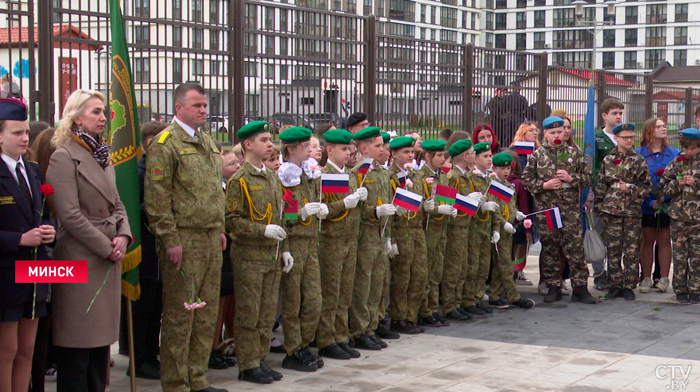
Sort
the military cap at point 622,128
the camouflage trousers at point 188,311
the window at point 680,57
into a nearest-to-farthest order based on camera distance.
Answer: the camouflage trousers at point 188,311
the military cap at point 622,128
the window at point 680,57

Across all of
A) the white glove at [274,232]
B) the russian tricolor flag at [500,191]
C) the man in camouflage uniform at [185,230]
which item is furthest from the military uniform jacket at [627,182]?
the man in camouflage uniform at [185,230]

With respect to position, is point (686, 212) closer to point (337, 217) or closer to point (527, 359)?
point (527, 359)

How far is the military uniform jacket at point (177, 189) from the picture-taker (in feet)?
18.3

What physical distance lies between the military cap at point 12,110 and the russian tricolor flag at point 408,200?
339 centimetres

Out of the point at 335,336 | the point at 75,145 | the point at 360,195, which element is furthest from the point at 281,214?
the point at 75,145

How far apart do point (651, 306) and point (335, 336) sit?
3.99 metres

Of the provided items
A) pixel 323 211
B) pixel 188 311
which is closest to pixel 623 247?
pixel 323 211

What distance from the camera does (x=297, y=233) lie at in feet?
21.3

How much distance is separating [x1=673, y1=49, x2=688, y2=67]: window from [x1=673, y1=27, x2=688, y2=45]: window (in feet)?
2.89

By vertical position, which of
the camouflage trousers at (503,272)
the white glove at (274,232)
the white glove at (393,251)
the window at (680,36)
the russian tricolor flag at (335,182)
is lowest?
the camouflage trousers at (503,272)

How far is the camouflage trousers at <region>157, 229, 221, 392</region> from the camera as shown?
568 cm

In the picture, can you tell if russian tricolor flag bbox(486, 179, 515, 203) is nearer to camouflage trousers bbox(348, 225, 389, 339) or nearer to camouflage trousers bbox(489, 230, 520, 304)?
camouflage trousers bbox(489, 230, 520, 304)

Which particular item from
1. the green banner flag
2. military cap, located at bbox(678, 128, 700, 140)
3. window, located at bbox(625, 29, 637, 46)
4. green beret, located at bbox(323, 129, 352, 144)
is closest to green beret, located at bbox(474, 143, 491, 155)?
green beret, located at bbox(323, 129, 352, 144)

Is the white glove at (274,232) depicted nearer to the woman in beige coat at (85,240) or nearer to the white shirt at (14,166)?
the woman in beige coat at (85,240)
